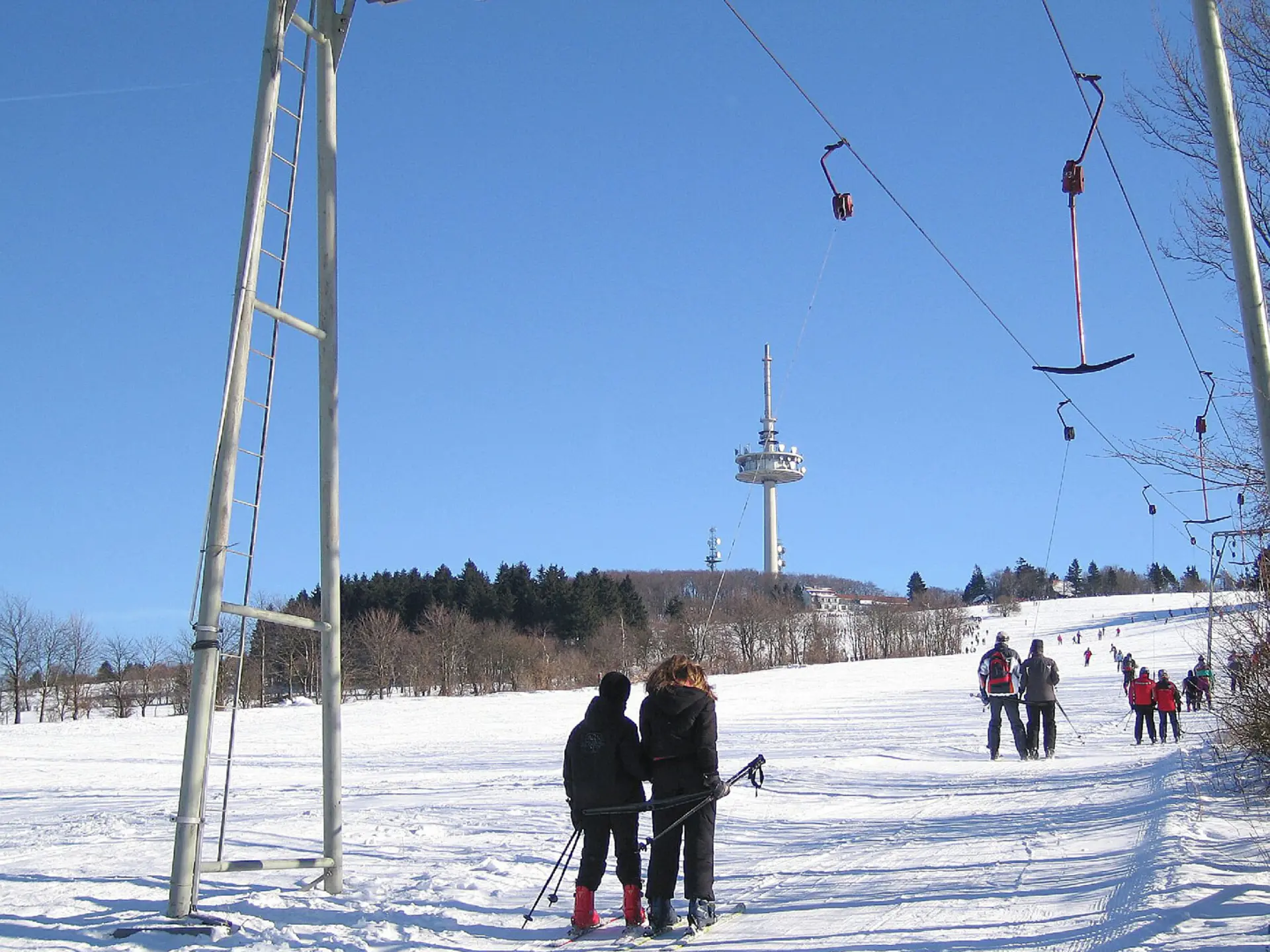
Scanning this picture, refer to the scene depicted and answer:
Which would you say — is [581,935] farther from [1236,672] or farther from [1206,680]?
[1206,680]

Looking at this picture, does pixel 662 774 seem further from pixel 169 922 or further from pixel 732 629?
pixel 732 629

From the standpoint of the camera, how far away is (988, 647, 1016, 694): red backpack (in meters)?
18.6

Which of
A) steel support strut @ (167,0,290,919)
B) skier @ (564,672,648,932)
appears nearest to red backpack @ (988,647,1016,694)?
skier @ (564,672,648,932)

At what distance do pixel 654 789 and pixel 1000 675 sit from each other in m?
12.6

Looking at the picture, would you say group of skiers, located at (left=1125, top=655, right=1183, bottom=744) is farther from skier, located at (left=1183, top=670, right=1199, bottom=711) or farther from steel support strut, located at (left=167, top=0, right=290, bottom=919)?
steel support strut, located at (left=167, top=0, right=290, bottom=919)

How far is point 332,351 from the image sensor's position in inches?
352

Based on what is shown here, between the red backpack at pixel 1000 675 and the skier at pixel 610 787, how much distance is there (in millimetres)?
12540

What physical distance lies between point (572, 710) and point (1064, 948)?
4488 cm

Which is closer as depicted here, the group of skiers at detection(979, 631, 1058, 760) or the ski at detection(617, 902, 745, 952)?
the ski at detection(617, 902, 745, 952)

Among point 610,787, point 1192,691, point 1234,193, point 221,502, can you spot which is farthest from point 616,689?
point 1192,691

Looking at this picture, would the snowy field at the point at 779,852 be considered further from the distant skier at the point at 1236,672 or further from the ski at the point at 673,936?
the distant skier at the point at 1236,672

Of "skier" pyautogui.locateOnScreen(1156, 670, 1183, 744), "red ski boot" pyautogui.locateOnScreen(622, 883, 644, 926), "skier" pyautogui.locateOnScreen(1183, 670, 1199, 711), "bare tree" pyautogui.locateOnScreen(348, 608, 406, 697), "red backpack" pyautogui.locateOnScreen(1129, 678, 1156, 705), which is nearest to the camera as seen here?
"red ski boot" pyautogui.locateOnScreen(622, 883, 644, 926)

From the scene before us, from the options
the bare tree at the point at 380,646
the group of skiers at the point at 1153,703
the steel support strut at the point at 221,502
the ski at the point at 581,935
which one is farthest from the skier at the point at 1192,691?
the bare tree at the point at 380,646

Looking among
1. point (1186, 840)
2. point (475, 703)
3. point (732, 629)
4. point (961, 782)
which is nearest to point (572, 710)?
point (475, 703)
